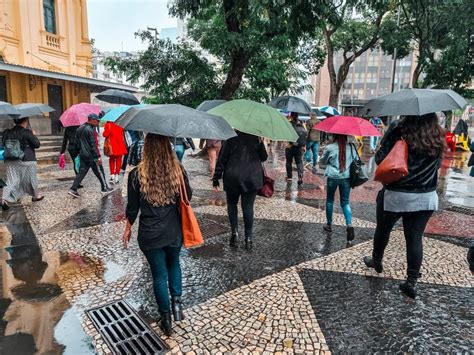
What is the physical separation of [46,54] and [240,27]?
1402cm

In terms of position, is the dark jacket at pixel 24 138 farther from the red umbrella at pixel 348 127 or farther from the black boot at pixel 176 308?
the red umbrella at pixel 348 127

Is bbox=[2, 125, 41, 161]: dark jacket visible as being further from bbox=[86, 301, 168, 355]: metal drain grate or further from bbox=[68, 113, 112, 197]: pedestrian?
bbox=[86, 301, 168, 355]: metal drain grate

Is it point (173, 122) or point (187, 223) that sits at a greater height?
point (173, 122)

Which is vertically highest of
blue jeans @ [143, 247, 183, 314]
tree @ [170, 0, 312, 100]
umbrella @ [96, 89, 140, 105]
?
tree @ [170, 0, 312, 100]

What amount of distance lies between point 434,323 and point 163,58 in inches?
443

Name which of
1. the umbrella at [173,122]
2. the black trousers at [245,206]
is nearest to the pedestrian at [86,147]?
the black trousers at [245,206]

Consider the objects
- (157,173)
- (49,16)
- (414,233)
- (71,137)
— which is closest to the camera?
(157,173)

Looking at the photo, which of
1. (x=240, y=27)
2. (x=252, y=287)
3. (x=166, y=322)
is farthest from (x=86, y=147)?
(x=240, y=27)

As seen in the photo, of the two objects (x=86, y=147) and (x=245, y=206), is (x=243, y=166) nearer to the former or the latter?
(x=245, y=206)

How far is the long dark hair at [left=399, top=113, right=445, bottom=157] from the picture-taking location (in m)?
3.25

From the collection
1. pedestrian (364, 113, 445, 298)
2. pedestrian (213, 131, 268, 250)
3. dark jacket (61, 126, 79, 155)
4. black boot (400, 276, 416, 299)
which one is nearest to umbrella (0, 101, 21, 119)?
dark jacket (61, 126, 79, 155)

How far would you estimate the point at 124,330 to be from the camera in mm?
2975

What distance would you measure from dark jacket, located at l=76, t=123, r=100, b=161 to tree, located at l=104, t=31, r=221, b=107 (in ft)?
18.2

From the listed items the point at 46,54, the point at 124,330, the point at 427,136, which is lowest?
the point at 124,330
